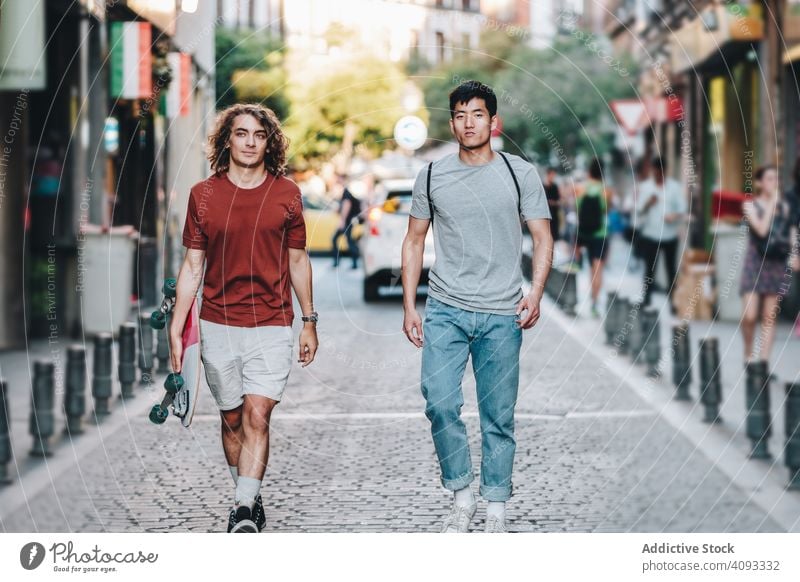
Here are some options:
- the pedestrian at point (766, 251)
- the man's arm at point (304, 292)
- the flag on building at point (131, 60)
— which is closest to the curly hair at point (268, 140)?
the man's arm at point (304, 292)

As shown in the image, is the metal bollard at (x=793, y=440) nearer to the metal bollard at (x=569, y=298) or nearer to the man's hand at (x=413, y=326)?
the man's hand at (x=413, y=326)

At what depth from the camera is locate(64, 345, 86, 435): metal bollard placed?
28.2ft

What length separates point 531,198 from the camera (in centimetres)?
554

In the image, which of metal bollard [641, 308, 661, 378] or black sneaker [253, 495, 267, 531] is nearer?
black sneaker [253, 495, 267, 531]

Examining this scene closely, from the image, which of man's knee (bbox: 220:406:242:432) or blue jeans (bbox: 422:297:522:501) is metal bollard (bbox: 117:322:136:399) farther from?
blue jeans (bbox: 422:297:522:501)

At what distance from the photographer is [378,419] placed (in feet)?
29.2

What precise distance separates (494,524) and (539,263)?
1.09 m

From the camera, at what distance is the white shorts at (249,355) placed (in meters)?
5.56

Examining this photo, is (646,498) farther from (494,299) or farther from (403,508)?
(494,299)

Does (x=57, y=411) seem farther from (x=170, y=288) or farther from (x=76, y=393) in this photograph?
(x=170, y=288)

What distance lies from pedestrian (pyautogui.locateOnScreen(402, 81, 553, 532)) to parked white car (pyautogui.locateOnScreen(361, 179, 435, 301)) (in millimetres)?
10175

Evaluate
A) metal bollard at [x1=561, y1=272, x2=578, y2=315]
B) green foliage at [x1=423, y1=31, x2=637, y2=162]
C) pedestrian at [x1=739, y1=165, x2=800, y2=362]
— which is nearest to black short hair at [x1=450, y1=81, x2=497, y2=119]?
pedestrian at [x1=739, y1=165, x2=800, y2=362]

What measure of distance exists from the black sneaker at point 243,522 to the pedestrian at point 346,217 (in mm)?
1685

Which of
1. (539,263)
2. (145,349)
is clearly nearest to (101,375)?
(145,349)
